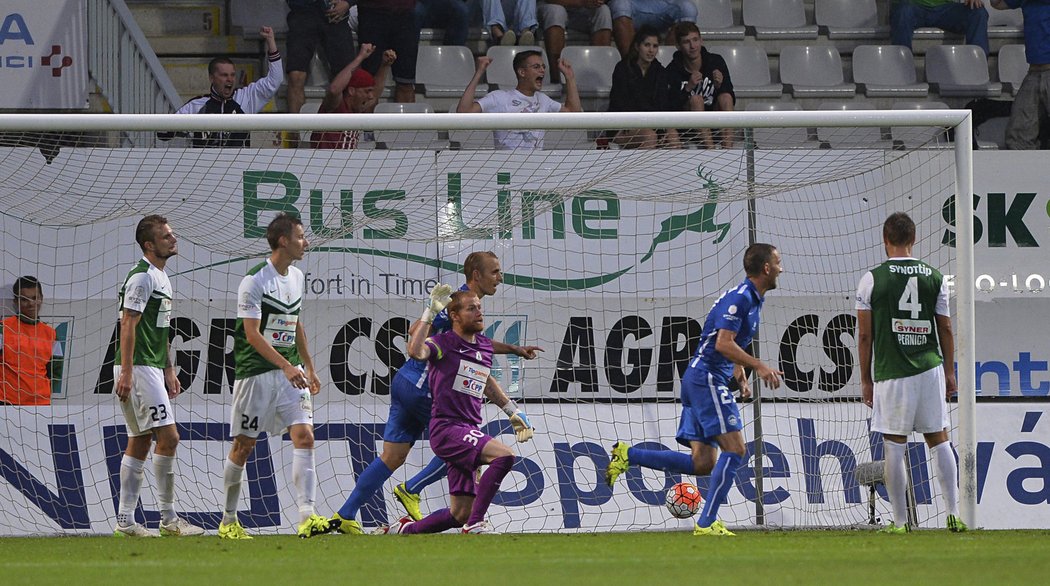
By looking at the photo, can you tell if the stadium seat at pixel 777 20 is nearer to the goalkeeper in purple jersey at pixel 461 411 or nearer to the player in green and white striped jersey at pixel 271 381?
the goalkeeper in purple jersey at pixel 461 411

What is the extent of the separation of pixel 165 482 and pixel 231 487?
0.52 m

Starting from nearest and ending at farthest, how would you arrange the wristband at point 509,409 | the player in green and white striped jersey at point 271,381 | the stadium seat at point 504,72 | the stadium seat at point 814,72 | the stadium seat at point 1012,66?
the player in green and white striped jersey at point 271,381, the wristband at point 509,409, the stadium seat at point 504,72, the stadium seat at point 814,72, the stadium seat at point 1012,66

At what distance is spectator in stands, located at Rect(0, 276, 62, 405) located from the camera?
891cm

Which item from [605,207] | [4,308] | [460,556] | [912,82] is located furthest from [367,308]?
[912,82]

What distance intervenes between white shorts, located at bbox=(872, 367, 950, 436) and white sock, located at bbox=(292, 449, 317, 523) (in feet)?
10.7

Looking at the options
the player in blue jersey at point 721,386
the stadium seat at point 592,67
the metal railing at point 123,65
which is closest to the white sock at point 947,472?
the player in blue jersey at point 721,386

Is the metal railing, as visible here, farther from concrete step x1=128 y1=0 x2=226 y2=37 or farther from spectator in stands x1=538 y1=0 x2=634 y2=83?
spectator in stands x1=538 y1=0 x2=634 y2=83

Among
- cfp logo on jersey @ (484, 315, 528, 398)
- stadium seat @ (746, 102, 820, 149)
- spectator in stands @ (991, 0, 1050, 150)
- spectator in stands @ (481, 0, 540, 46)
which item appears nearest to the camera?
cfp logo on jersey @ (484, 315, 528, 398)

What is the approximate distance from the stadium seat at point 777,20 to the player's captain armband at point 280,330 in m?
7.41

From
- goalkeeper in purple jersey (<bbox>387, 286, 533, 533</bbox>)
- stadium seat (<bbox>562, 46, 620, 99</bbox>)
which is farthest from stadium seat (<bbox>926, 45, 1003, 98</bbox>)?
goalkeeper in purple jersey (<bbox>387, 286, 533, 533</bbox>)

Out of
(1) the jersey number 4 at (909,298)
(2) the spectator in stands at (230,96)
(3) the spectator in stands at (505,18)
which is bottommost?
(1) the jersey number 4 at (909,298)

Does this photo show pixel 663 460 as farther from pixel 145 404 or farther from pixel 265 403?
pixel 145 404

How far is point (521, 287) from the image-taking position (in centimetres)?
940

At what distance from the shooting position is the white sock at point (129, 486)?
309 inches
